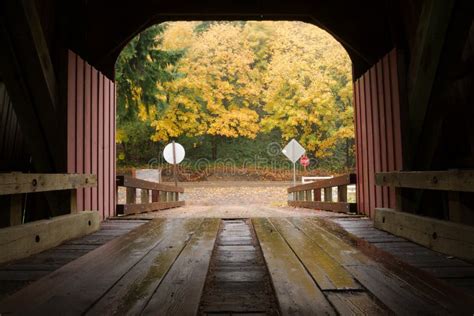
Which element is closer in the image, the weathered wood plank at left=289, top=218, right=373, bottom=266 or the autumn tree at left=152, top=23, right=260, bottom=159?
the weathered wood plank at left=289, top=218, right=373, bottom=266

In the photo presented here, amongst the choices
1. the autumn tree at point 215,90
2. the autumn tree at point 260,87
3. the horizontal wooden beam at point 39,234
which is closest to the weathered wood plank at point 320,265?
the horizontal wooden beam at point 39,234

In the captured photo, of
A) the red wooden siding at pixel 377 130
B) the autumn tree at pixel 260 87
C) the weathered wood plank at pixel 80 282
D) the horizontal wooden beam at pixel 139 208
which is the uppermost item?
the autumn tree at pixel 260 87

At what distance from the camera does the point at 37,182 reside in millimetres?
3363

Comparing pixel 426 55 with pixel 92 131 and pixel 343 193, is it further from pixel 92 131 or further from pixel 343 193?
pixel 92 131

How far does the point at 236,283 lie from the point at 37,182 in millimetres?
2028

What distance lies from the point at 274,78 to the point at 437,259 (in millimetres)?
20395

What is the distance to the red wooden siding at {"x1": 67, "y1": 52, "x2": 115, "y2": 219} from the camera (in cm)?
459

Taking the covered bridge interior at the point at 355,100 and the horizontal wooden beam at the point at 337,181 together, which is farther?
the horizontal wooden beam at the point at 337,181

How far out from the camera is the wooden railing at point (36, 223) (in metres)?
2.92

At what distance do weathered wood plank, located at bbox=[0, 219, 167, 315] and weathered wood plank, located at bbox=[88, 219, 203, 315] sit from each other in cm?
5

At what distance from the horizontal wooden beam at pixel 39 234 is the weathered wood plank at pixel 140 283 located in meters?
0.93

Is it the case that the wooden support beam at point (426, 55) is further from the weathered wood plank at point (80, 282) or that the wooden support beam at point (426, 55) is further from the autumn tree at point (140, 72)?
the autumn tree at point (140, 72)

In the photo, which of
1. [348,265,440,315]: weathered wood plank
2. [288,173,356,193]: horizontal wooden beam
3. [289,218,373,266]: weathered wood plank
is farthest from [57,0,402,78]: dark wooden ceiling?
[348,265,440,315]: weathered wood plank

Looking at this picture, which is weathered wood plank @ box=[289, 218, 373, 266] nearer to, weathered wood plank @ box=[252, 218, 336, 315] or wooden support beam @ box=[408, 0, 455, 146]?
weathered wood plank @ box=[252, 218, 336, 315]
